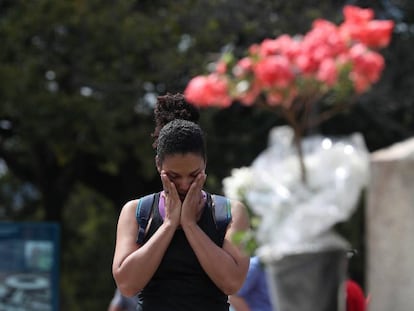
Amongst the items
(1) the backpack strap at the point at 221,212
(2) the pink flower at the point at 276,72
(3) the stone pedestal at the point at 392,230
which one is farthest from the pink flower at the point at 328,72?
(1) the backpack strap at the point at 221,212

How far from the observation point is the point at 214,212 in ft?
12.4

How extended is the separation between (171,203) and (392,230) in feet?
2.88

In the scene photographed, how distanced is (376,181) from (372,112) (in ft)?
45.3

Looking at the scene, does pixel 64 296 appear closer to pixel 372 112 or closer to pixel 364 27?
pixel 372 112

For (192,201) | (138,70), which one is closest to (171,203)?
(192,201)

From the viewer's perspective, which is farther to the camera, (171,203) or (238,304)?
(238,304)

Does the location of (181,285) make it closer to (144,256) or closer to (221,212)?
(144,256)

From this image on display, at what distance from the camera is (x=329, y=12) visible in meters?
16.6

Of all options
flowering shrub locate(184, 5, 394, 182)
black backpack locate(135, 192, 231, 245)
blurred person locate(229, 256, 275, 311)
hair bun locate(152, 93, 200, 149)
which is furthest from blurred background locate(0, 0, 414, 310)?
black backpack locate(135, 192, 231, 245)

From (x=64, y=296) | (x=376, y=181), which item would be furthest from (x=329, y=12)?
(x=376, y=181)

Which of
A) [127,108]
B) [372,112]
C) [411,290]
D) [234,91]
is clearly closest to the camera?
[411,290]

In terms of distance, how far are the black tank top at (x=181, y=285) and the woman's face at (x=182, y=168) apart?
15 cm

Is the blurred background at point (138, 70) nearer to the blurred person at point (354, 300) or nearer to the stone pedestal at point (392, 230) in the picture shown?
the blurred person at point (354, 300)

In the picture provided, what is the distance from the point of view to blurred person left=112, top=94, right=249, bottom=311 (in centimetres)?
362
